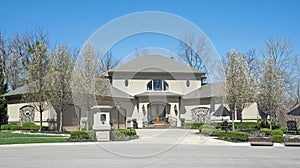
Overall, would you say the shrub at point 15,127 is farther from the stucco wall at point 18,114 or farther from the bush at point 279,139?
the bush at point 279,139

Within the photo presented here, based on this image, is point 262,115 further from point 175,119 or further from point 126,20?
point 126,20

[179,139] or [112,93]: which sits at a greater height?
[112,93]

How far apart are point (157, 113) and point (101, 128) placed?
57.8 ft

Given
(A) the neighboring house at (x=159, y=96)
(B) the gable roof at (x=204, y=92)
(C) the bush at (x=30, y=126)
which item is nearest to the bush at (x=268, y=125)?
(A) the neighboring house at (x=159, y=96)

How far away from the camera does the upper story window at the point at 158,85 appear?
39.8m

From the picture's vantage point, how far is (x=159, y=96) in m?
38.3

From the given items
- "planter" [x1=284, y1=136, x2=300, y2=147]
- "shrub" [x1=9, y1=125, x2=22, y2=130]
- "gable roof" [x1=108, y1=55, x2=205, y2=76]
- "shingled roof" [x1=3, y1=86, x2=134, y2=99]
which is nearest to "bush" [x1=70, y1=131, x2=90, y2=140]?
"shrub" [x1=9, y1=125, x2=22, y2=130]

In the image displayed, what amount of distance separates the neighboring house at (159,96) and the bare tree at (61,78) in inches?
290

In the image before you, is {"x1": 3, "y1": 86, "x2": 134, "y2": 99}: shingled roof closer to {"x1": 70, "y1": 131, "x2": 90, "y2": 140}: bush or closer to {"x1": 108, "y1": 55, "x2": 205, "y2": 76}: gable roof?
{"x1": 108, "y1": 55, "x2": 205, "y2": 76}: gable roof

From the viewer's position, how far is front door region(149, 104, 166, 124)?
38.5 m

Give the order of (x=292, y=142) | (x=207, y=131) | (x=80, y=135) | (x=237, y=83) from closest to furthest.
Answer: (x=292, y=142) < (x=80, y=135) < (x=237, y=83) < (x=207, y=131)

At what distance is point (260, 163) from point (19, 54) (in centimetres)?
4364

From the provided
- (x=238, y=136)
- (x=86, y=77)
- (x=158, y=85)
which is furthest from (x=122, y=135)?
(x=158, y=85)

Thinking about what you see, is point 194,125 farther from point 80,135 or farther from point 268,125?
point 80,135
